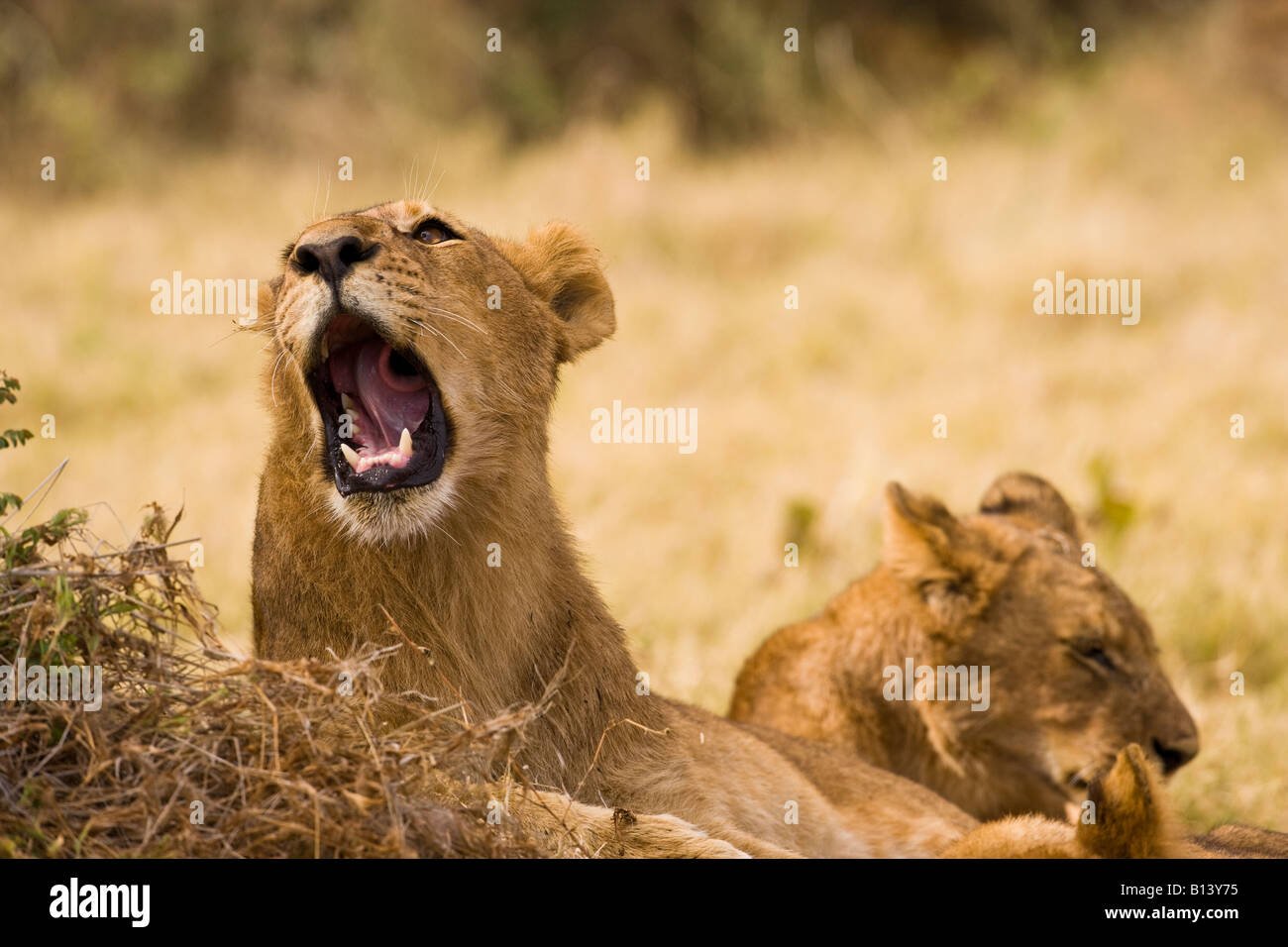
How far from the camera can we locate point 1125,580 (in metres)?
8.38

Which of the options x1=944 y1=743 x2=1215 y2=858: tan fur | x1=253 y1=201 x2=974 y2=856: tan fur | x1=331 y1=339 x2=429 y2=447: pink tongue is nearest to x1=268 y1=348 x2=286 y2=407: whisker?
x1=253 y1=201 x2=974 y2=856: tan fur

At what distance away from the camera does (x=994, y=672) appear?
5.73 meters

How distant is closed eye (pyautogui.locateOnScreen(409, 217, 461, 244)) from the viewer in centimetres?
453

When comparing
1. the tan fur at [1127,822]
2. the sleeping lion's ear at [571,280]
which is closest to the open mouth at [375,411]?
the sleeping lion's ear at [571,280]

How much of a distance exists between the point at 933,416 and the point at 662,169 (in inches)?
251

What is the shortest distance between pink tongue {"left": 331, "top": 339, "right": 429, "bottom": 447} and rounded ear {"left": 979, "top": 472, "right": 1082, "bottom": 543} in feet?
9.73

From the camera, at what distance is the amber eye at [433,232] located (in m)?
4.54

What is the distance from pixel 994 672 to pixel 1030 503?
1145 millimetres

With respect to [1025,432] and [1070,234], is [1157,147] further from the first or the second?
[1025,432]

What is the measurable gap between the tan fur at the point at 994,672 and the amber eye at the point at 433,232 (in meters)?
2.07

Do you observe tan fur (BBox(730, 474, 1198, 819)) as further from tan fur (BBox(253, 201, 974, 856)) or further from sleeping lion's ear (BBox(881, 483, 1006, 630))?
tan fur (BBox(253, 201, 974, 856))

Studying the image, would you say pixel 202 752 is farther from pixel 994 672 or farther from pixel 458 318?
pixel 994 672

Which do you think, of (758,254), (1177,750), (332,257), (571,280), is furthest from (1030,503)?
(758,254)
